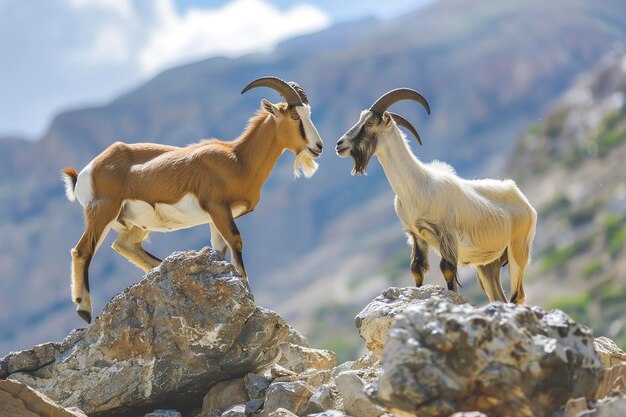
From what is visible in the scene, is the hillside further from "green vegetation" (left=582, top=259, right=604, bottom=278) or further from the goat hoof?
the goat hoof

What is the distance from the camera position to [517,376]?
846 centimetres

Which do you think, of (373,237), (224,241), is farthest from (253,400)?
(373,237)

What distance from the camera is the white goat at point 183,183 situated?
14781 millimetres

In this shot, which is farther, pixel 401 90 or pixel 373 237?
pixel 373 237

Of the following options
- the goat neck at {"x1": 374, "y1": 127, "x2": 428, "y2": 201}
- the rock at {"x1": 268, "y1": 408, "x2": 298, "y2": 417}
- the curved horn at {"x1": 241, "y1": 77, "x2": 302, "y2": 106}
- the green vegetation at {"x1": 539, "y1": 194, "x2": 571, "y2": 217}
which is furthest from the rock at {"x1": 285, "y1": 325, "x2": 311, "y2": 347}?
the green vegetation at {"x1": 539, "y1": 194, "x2": 571, "y2": 217}

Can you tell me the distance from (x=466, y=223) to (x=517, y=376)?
5.39 m

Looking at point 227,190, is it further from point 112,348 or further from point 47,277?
point 47,277

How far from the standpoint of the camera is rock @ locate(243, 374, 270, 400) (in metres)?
12.0

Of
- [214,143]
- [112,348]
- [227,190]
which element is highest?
[214,143]

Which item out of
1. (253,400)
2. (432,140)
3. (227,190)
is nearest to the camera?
(253,400)

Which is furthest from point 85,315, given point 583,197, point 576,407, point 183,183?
point 583,197

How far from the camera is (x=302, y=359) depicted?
14461 mm

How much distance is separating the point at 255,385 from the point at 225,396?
0.35m

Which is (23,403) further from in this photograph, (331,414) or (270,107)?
(270,107)
